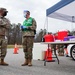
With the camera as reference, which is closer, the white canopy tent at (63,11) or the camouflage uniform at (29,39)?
the white canopy tent at (63,11)

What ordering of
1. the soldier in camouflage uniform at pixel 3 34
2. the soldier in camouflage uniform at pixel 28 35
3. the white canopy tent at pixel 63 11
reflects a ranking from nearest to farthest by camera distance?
the white canopy tent at pixel 63 11
the soldier in camouflage uniform at pixel 28 35
the soldier in camouflage uniform at pixel 3 34

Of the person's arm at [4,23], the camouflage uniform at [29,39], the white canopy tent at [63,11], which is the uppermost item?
the white canopy tent at [63,11]

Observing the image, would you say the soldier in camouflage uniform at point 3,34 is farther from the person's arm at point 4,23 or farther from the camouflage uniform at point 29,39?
the camouflage uniform at point 29,39

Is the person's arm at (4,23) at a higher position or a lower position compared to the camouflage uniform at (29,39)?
higher

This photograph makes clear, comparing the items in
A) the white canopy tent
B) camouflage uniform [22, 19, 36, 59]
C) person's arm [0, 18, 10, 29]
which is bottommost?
camouflage uniform [22, 19, 36, 59]

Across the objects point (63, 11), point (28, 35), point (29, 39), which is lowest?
point (29, 39)

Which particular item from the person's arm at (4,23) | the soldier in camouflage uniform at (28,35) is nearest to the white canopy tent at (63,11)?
the soldier in camouflage uniform at (28,35)

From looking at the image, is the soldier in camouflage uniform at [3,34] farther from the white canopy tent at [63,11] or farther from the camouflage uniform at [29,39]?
the white canopy tent at [63,11]

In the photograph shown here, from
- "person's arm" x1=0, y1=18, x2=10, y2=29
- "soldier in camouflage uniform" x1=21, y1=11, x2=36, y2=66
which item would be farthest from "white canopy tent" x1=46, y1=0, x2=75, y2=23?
"person's arm" x1=0, y1=18, x2=10, y2=29

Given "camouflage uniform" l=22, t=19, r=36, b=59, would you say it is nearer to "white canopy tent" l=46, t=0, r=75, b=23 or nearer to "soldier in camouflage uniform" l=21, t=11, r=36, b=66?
"soldier in camouflage uniform" l=21, t=11, r=36, b=66

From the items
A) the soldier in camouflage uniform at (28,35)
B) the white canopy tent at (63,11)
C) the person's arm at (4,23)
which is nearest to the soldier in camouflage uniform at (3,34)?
the person's arm at (4,23)

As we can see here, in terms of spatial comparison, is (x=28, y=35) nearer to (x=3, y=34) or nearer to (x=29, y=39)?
(x=29, y=39)

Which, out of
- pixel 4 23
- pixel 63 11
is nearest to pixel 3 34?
pixel 4 23

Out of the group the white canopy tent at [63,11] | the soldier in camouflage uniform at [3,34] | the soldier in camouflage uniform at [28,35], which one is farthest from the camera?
the soldier in camouflage uniform at [3,34]
